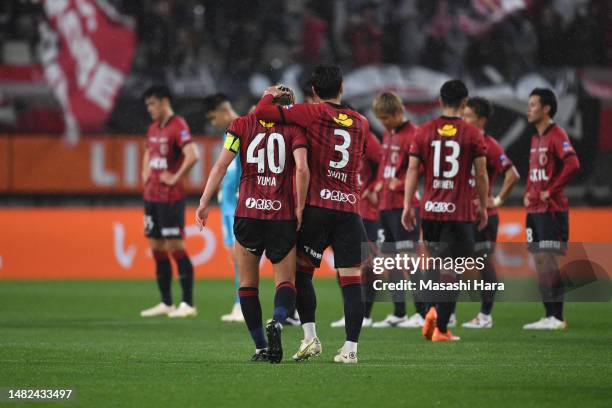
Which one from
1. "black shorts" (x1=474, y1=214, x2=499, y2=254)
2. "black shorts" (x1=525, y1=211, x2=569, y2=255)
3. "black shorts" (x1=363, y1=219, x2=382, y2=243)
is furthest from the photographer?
"black shorts" (x1=363, y1=219, x2=382, y2=243)

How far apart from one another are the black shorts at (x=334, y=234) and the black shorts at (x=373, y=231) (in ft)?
13.4

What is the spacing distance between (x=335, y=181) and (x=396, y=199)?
13.5ft

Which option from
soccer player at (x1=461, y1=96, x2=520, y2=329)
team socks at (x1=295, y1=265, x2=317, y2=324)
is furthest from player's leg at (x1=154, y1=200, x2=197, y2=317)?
team socks at (x1=295, y1=265, x2=317, y2=324)

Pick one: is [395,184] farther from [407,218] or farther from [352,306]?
[352,306]

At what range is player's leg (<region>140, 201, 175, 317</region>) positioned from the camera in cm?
1366

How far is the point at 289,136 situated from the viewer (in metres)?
8.31

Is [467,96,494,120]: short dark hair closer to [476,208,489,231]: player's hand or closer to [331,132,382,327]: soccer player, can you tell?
[331,132,382,327]: soccer player

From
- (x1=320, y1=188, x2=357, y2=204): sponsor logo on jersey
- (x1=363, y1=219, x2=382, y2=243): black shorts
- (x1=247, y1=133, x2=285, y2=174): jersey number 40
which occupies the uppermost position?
(x1=247, y1=133, x2=285, y2=174): jersey number 40

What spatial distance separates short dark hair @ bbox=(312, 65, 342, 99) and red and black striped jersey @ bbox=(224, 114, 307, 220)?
326 millimetres

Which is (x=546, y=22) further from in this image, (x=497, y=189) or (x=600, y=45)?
(x=497, y=189)

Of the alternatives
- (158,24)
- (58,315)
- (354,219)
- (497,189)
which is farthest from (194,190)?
(354,219)

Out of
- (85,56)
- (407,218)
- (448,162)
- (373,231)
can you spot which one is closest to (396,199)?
(373,231)

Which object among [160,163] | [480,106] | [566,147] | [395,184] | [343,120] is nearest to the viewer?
[343,120]

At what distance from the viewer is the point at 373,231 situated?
12688 millimetres
